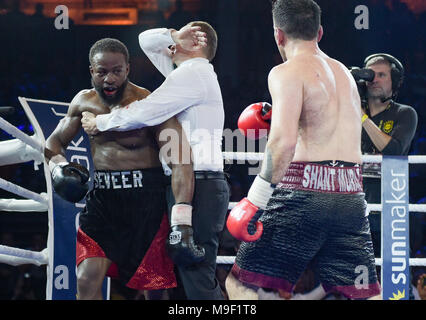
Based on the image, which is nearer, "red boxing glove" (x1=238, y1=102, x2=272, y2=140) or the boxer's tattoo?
the boxer's tattoo

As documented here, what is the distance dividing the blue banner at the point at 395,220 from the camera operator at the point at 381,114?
103 millimetres

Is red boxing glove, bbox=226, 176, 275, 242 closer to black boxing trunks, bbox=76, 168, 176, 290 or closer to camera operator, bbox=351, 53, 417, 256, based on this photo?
Result: black boxing trunks, bbox=76, 168, 176, 290

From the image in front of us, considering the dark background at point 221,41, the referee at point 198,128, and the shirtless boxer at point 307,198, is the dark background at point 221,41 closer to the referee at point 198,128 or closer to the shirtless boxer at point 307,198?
the referee at point 198,128

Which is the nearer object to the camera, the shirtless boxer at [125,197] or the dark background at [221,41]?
the shirtless boxer at [125,197]

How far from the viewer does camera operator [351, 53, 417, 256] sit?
8.89 feet

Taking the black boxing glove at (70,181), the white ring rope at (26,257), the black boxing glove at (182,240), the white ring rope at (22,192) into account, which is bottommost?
the white ring rope at (26,257)

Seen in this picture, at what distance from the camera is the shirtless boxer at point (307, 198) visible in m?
1.74

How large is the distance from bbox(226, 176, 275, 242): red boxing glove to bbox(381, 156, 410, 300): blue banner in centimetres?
104

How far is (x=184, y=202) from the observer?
2.10 meters

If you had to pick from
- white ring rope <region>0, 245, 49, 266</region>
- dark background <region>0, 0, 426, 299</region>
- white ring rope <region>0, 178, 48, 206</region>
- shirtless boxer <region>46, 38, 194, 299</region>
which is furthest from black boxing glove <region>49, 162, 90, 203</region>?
dark background <region>0, 0, 426, 299</region>

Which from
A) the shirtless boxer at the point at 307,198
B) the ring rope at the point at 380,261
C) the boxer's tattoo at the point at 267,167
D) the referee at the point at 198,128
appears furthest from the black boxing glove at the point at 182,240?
the ring rope at the point at 380,261

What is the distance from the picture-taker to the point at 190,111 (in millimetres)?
2232

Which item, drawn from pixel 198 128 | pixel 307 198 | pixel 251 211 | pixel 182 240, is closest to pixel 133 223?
pixel 182 240

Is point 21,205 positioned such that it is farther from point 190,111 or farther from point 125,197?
point 190,111
